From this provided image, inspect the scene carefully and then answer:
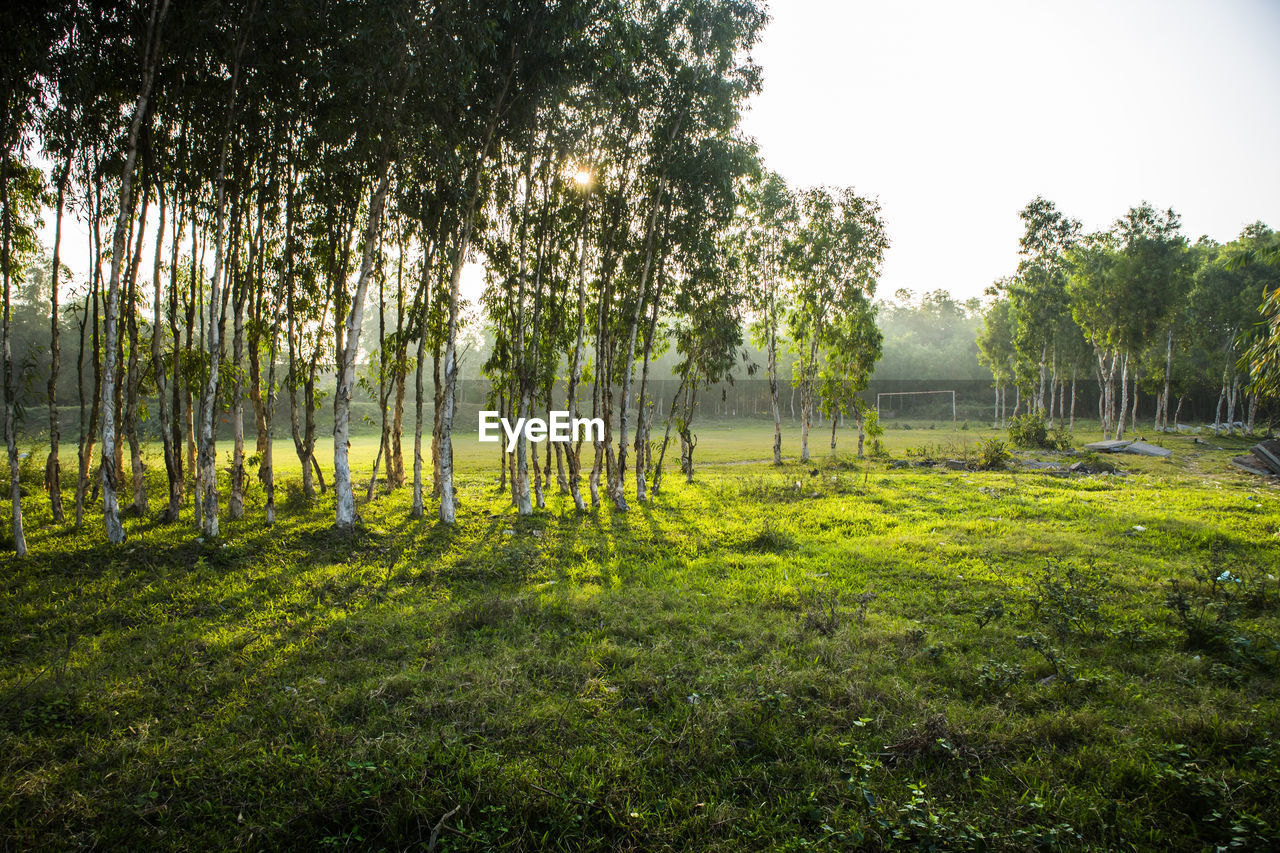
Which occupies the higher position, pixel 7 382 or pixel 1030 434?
pixel 7 382

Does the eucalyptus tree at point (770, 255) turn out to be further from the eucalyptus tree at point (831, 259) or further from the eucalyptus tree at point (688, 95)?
the eucalyptus tree at point (688, 95)

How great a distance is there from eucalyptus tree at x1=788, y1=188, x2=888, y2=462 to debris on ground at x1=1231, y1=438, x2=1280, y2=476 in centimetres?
1551

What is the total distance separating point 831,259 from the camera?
88.9 ft

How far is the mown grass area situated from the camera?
3592 mm

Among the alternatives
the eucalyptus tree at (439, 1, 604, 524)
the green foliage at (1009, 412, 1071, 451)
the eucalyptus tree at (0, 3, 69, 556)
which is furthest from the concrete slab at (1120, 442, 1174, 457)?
the eucalyptus tree at (0, 3, 69, 556)

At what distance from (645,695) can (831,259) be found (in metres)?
26.0

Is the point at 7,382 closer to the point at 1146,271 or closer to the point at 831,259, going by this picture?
the point at 831,259

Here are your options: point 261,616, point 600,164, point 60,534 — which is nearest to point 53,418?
point 60,534

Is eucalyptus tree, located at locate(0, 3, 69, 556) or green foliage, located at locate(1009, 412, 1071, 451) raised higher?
eucalyptus tree, located at locate(0, 3, 69, 556)

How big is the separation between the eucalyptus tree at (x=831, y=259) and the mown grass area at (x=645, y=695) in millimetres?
18934

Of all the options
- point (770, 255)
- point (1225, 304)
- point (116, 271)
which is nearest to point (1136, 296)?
point (1225, 304)

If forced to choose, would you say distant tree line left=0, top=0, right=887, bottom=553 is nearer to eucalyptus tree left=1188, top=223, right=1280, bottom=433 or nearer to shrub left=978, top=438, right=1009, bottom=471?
shrub left=978, top=438, right=1009, bottom=471

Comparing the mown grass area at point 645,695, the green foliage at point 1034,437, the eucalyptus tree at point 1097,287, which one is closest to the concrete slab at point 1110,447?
the green foliage at point 1034,437

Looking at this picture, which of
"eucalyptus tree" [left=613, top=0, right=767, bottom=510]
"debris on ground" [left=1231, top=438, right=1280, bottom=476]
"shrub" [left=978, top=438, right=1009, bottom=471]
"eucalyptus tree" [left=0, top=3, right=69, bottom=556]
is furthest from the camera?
"shrub" [left=978, top=438, right=1009, bottom=471]
